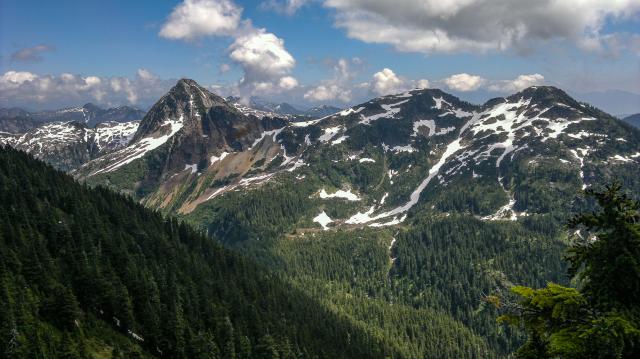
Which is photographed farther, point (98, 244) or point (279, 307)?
point (279, 307)

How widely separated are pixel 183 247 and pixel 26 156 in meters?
76.7

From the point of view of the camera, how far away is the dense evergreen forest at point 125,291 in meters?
82.9

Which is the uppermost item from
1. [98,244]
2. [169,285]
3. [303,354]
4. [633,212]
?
[633,212]

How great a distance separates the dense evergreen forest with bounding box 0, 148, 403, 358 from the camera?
3265 inches

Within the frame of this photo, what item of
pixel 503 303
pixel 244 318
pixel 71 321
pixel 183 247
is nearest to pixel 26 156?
pixel 183 247

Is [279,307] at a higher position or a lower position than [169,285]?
lower

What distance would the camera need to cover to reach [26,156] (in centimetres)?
18838

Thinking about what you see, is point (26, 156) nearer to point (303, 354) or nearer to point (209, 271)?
point (209, 271)

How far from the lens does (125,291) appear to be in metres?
104

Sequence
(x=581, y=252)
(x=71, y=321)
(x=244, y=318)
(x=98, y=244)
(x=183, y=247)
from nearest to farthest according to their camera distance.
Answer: (x=581, y=252) < (x=71, y=321) < (x=98, y=244) < (x=244, y=318) < (x=183, y=247)

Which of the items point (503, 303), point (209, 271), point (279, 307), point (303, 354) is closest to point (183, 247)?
point (209, 271)

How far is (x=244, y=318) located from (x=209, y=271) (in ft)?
105

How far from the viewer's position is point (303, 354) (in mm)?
138500

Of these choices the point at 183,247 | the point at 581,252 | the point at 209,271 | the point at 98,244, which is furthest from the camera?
the point at 183,247
